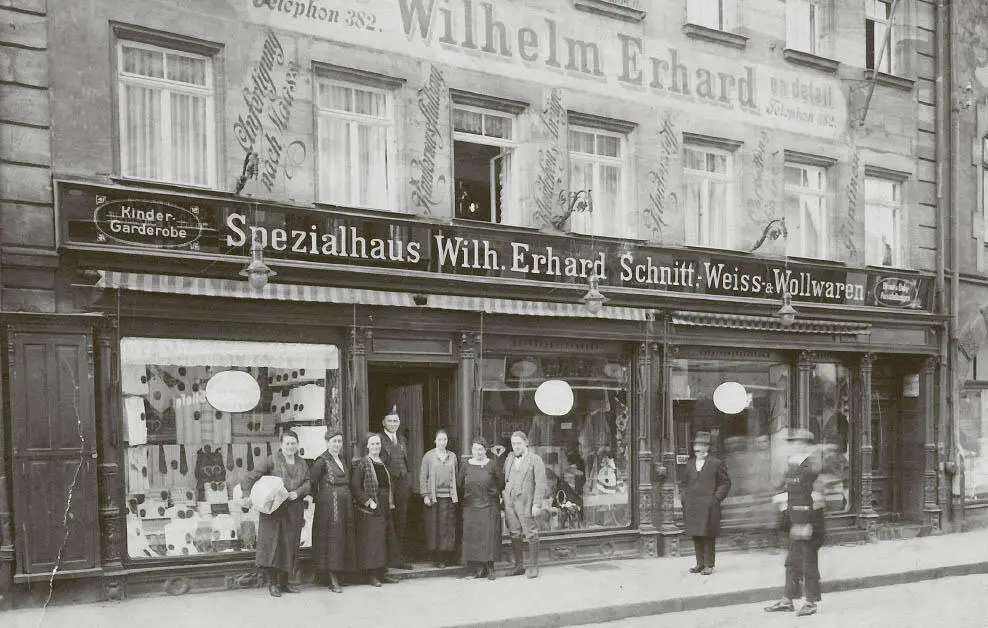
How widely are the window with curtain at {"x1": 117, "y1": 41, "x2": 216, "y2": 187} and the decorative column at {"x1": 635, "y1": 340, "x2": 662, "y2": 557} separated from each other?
6.56 metres

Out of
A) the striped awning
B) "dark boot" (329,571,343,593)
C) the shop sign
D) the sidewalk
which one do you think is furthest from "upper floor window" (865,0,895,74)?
"dark boot" (329,571,343,593)

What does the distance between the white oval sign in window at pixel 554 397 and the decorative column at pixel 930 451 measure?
24.4 ft

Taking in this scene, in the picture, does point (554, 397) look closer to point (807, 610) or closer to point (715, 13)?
point (807, 610)

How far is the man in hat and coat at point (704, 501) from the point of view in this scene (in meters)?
13.6

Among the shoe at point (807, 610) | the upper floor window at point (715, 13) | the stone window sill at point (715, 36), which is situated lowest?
the shoe at point (807, 610)

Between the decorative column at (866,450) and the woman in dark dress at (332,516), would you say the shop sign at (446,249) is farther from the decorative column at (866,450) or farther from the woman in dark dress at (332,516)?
the woman in dark dress at (332,516)

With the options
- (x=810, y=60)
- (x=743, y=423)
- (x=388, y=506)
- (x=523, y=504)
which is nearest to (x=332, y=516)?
(x=388, y=506)

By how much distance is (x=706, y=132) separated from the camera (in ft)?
54.5

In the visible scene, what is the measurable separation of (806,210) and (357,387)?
8822 mm

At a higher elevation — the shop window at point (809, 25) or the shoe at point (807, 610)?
the shop window at point (809, 25)

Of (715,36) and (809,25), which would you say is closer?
(715,36)

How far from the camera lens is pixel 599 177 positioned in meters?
15.8

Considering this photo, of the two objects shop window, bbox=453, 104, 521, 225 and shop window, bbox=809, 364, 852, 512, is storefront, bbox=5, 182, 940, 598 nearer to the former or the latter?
shop window, bbox=809, 364, 852, 512

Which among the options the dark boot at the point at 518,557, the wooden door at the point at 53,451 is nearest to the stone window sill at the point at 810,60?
the dark boot at the point at 518,557
